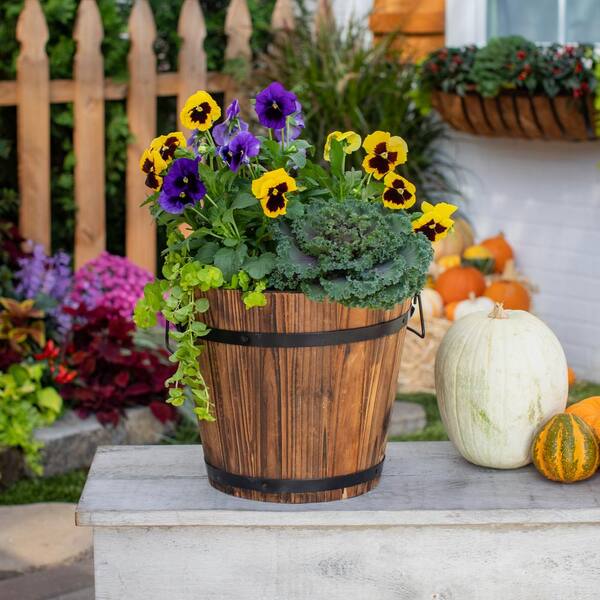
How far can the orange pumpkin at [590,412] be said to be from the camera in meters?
2.32

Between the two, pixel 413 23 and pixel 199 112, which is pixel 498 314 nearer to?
pixel 199 112

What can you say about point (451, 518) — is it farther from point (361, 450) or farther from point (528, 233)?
point (528, 233)

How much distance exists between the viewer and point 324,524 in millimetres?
2125

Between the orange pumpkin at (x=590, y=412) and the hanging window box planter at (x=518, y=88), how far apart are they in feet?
7.29

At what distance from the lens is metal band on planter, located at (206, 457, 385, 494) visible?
7.09 ft

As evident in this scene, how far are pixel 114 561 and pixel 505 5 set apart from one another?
12.2ft

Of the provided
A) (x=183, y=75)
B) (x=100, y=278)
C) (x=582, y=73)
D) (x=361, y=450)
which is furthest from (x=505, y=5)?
(x=361, y=450)

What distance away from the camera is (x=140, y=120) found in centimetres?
494

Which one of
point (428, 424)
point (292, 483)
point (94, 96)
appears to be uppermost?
point (94, 96)

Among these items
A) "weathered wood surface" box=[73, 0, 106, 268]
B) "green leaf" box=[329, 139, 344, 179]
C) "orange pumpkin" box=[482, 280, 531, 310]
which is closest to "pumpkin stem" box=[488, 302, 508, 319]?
"green leaf" box=[329, 139, 344, 179]

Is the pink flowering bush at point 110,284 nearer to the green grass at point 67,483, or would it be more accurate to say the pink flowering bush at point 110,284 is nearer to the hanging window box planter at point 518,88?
the green grass at point 67,483

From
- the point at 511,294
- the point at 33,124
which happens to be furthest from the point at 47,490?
the point at 511,294

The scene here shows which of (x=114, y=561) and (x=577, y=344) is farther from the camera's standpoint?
(x=577, y=344)

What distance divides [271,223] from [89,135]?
2.87 meters
